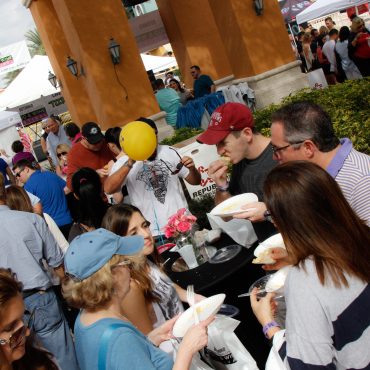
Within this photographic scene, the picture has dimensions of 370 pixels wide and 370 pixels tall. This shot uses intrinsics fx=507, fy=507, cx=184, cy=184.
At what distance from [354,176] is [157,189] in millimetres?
2455

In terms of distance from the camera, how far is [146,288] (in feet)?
9.24

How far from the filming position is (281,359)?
2.08 meters

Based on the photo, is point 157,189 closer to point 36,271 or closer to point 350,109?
point 36,271

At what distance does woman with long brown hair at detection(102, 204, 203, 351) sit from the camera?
8.80ft

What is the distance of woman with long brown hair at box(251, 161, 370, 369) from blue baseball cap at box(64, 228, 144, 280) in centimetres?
84

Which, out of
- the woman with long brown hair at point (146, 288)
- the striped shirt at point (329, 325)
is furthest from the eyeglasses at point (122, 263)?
the striped shirt at point (329, 325)

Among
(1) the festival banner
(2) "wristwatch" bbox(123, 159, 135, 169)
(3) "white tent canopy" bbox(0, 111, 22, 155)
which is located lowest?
(2) "wristwatch" bbox(123, 159, 135, 169)

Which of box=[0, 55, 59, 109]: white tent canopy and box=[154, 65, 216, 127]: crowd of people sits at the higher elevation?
box=[0, 55, 59, 109]: white tent canopy

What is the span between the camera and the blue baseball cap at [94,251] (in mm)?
2320

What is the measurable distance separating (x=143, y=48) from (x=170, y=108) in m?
5.06

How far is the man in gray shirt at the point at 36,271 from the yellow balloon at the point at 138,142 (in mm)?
954

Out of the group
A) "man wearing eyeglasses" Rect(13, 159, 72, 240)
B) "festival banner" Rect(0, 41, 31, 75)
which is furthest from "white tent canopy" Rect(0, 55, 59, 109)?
"man wearing eyeglasses" Rect(13, 159, 72, 240)

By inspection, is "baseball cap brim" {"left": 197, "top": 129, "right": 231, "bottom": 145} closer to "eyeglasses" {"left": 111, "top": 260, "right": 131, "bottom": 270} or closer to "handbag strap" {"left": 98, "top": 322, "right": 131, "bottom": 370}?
"eyeglasses" {"left": 111, "top": 260, "right": 131, "bottom": 270}

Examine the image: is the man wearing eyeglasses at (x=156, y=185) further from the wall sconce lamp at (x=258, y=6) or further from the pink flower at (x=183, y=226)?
the wall sconce lamp at (x=258, y=6)
